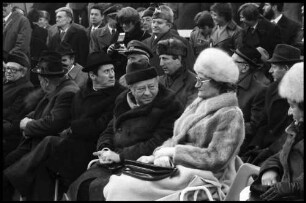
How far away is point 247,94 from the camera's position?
940cm

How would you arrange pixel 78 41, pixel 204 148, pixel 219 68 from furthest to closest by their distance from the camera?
1. pixel 78 41
2. pixel 219 68
3. pixel 204 148

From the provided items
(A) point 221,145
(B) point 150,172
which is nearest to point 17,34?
(B) point 150,172

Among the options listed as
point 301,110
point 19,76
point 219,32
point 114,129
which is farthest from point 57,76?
point 301,110

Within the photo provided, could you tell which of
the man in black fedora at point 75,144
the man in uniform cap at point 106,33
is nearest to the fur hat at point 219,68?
the man in black fedora at point 75,144

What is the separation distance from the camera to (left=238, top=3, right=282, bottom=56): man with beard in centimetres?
1140

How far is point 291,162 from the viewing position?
6844 mm

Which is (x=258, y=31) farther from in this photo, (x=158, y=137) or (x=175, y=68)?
(x=158, y=137)

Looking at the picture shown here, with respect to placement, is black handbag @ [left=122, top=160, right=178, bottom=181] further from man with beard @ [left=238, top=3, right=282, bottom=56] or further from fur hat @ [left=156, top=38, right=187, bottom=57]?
man with beard @ [left=238, top=3, right=282, bottom=56]

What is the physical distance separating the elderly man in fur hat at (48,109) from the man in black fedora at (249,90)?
72.2 inches

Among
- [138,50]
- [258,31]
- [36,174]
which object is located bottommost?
[36,174]

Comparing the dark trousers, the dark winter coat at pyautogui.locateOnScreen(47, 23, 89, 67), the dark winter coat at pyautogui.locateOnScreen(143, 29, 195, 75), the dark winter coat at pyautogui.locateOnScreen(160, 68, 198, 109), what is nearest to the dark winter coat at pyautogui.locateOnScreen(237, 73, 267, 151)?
the dark winter coat at pyautogui.locateOnScreen(160, 68, 198, 109)

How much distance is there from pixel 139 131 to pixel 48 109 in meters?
1.61

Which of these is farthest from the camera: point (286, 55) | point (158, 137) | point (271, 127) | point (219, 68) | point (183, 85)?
point (183, 85)

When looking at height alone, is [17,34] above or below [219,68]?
below
